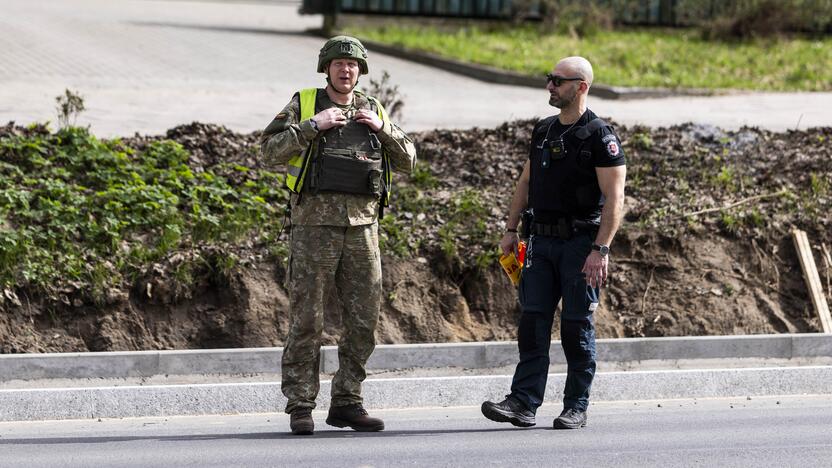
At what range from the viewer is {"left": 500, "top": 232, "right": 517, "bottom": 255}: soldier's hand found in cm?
699

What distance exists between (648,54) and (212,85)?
7.77 m

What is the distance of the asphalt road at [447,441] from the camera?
6.14m

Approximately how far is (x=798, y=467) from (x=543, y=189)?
6.29 feet

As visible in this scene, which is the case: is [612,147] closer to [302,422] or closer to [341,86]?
[341,86]

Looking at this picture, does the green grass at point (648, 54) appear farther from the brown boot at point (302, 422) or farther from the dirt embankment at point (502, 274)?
the brown boot at point (302, 422)

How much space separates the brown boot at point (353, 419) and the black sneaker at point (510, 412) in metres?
0.59

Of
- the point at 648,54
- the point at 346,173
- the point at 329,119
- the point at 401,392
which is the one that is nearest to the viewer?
the point at 329,119

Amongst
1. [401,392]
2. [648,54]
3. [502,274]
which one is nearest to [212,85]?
[648,54]

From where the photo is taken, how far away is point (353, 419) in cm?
667

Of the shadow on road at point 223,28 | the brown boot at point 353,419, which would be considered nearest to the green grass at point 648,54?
the shadow on road at point 223,28

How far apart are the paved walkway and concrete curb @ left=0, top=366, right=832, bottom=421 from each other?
16.7ft

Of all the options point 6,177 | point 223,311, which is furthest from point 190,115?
point 223,311

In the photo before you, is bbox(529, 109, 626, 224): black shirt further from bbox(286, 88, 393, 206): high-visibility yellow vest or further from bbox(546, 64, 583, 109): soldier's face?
bbox(286, 88, 393, 206): high-visibility yellow vest

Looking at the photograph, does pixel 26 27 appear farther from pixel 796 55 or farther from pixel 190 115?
pixel 796 55
